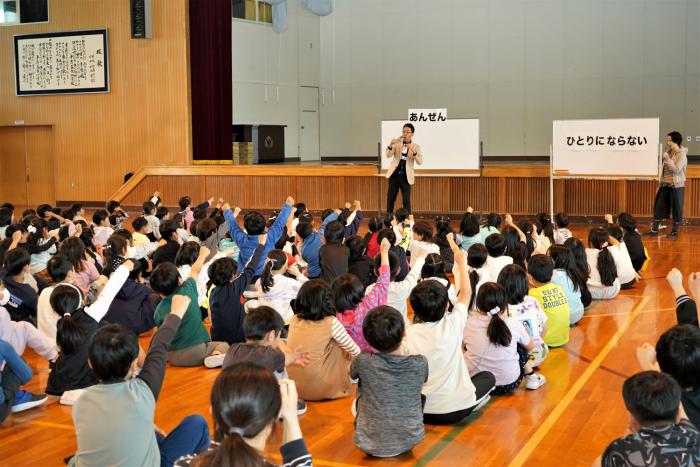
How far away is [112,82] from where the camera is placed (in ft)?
52.9

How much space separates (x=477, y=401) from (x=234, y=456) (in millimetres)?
2596

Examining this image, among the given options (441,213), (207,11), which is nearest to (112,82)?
(207,11)

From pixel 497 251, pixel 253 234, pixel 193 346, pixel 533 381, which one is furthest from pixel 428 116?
pixel 533 381

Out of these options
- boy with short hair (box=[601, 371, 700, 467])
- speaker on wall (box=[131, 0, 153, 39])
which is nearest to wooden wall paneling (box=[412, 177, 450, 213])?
speaker on wall (box=[131, 0, 153, 39])

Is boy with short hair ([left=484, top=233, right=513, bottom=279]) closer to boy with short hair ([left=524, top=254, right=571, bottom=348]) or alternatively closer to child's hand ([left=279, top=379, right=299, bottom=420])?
boy with short hair ([left=524, top=254, right=571, bottom=348])

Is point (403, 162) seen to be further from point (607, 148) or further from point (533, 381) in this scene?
point (533, 381)

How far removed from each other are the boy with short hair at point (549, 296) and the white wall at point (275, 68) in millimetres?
13208

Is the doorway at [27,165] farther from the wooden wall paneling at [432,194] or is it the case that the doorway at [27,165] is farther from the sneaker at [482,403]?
the sneaker at [482,403]

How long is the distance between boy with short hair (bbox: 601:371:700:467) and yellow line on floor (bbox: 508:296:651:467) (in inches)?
55.1

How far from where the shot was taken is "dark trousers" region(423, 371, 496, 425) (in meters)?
4.08

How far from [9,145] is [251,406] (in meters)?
17.1

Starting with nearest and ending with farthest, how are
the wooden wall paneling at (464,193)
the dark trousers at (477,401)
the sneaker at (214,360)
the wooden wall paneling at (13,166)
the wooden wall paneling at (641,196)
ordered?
the dark trousers at (477,401)
the sneaker at (214,360)
the wooden wall paneling at (641,196)
the wooden wall paneling at (464,193)
the wooden wall paneling at (13,166)

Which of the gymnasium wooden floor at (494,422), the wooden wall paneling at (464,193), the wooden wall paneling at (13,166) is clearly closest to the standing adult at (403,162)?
the wooden wall paneling at (464,193)

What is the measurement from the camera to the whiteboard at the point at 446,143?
12.6 m
